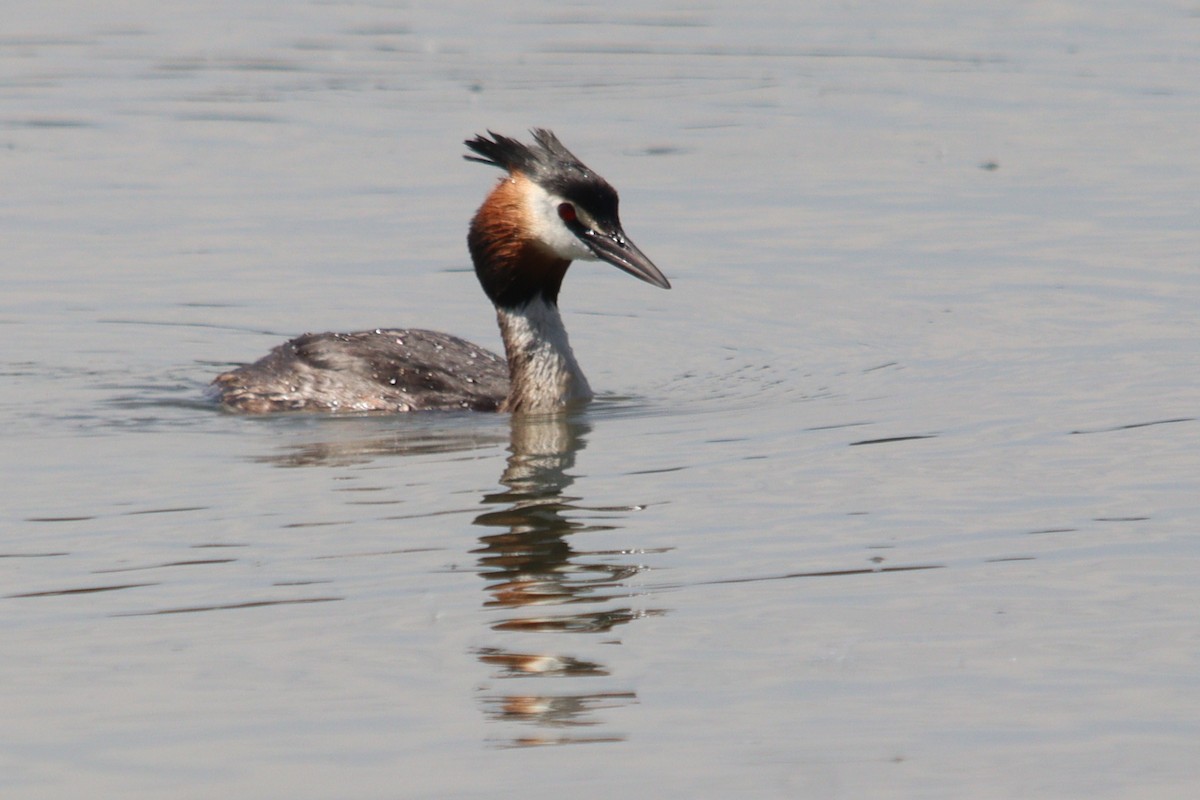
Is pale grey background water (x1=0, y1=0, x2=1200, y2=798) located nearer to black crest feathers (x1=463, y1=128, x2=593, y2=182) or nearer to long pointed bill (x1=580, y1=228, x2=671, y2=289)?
long pointed bill (x1=580, y1=228, x2=671, y2=289)

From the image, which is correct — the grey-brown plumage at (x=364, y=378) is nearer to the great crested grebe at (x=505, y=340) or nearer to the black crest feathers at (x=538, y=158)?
the great crested grebe at (x=505, y=340)

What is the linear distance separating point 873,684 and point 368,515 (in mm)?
3030

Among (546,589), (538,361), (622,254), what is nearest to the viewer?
(546,589)

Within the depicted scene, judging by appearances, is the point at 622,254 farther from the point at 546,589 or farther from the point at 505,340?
the point at 546,589

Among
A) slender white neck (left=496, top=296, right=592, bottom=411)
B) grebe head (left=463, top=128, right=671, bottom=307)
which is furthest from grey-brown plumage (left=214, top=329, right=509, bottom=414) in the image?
grebe head (left=463, top=128, right=671, bottom=307)

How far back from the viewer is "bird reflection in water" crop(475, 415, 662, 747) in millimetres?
→ 6668

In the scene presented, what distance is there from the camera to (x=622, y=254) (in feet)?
38.0

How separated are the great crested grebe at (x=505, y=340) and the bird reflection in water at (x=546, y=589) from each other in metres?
0.99

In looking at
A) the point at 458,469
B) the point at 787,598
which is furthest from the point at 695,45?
the point at 787,598

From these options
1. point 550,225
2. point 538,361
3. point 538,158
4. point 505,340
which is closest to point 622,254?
point 550,225

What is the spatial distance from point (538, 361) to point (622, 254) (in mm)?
879

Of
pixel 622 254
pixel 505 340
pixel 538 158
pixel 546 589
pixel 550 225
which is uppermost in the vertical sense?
pixel 538 158

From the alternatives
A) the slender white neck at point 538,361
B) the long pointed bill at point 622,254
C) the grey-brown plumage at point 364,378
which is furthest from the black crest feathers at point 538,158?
the grey-brown plumage at point 364,378

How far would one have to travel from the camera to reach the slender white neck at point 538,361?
12070 mm
